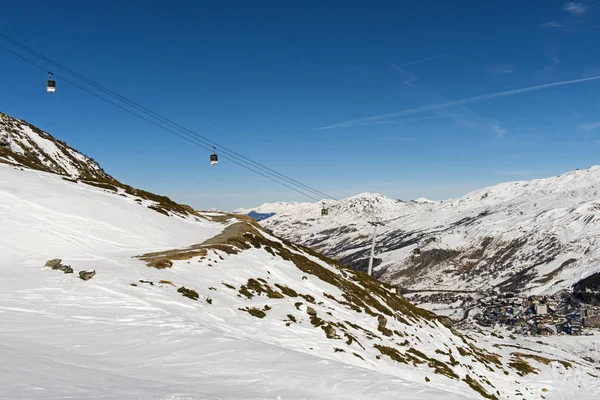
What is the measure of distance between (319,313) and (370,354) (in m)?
5.87

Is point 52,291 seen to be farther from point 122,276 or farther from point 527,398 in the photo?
point 527,398

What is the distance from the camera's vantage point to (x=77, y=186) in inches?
1868

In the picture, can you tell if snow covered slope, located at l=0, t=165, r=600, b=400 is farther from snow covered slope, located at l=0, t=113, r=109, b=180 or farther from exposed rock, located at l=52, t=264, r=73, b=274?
snow covered slope, located at l=0, t=113, r=109, b=180

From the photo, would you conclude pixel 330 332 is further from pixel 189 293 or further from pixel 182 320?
pixel 182 320

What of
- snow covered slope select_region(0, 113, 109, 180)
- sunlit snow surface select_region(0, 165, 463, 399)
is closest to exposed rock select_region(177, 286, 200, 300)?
sunlit snow surface select_region(0, 165, 463, 399)

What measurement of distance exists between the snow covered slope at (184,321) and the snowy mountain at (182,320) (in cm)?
10

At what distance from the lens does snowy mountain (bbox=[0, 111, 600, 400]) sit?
11273mm

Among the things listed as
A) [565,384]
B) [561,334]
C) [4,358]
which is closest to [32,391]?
[4,358]

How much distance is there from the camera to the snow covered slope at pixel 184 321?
11.2 metres

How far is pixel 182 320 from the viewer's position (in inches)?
715

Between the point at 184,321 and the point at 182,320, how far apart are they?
0.17 meters

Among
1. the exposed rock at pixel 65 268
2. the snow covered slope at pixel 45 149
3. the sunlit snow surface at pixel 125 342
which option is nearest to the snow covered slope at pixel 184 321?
the sunlit snow surface at pixel 125 342

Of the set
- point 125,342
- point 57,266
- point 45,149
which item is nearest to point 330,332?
point 125,342

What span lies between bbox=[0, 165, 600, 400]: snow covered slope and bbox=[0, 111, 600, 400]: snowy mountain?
0.10 metres
